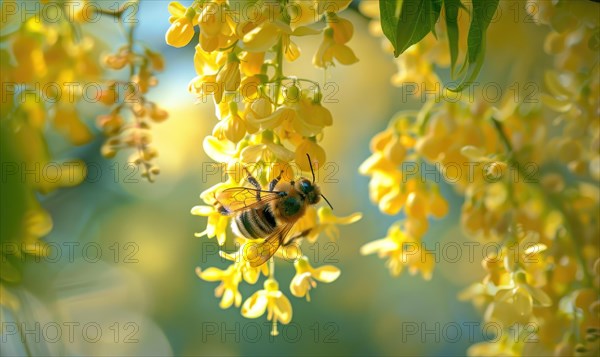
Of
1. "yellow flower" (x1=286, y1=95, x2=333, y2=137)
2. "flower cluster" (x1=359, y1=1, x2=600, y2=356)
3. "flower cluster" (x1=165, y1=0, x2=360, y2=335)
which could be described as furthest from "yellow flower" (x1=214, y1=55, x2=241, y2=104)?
"flower cluster" (x1=359, y1=1, x2=600, y2=356)

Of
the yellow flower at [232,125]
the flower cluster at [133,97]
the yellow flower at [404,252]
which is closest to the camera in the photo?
the yellow flower at [232,125]

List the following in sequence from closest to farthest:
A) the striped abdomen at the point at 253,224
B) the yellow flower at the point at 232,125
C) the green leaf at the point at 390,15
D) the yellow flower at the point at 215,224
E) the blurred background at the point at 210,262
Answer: the green leaf at the point at 390,15
the yellow flower at the point at 232,125
the yellow flower at the point at 215,224
the striped abdomen at the point at 253,224
the blurred background at the point at 210,262

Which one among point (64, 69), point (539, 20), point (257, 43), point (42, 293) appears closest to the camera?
point (257, 43)

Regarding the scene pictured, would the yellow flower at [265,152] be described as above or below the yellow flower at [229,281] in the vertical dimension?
above

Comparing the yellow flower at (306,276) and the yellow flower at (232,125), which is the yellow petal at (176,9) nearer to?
the yellow flower at (232,125)

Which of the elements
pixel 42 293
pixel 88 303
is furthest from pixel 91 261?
pixel 42 293

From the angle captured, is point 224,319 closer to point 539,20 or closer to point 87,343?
point 87,343

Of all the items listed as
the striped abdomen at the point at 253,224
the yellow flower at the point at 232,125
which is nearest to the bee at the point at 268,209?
the striped abdomen at the point at 253,224
